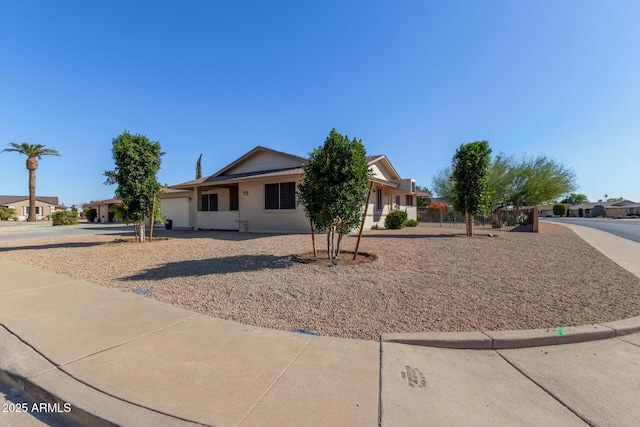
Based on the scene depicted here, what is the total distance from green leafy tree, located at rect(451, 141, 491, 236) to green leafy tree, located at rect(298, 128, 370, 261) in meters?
8.17

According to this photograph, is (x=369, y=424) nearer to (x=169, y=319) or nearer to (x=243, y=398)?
(x=243, y=398)

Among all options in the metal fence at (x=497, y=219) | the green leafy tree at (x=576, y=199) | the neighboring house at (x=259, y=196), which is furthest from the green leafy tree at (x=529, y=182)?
the green leafy tree at (x=576, y=199)

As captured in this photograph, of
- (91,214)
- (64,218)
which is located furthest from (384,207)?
(91,214)

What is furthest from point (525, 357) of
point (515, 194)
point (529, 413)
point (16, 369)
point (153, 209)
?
point (515, 194)

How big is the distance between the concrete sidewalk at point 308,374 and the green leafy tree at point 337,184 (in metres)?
3.80

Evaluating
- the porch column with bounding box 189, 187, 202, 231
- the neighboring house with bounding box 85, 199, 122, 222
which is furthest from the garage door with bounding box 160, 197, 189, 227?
the neighboring house with bounding box 85, 199, 122, 222

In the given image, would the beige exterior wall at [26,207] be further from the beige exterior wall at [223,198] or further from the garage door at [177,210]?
the beige exterior wall at [223,198]

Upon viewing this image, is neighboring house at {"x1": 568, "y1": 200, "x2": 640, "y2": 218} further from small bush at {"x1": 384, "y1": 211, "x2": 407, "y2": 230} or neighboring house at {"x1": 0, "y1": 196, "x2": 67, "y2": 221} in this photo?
neighboring house at {"x1": 0, "y1": 196, "x2": 67, "y2": 221}

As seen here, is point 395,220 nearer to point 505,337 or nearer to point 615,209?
point 505,337

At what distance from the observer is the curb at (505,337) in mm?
3412

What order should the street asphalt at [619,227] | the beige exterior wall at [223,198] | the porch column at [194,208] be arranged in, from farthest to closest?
the porch column at [194,208]
the beige exterior wall at [223,198]
the street asphalt at [619,227]

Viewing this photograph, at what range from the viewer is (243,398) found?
2.43 metres

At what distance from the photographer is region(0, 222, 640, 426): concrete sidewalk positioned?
228 cm

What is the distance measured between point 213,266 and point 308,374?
527 centimetres
